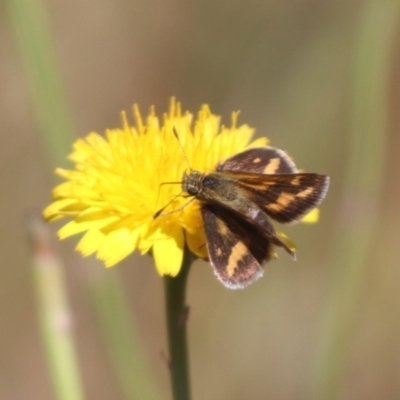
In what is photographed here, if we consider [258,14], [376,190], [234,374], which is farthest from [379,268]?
[376,190]

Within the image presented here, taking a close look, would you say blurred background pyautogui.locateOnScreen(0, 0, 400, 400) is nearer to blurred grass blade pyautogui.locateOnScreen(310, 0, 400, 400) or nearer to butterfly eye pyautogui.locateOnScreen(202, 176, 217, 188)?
blurred grass blade pyautogui.locateOnScreen(310, 0, 400, 400)

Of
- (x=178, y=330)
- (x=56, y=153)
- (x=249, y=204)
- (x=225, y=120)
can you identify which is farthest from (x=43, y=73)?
(x=225, y=120)

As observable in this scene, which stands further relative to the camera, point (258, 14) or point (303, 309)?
point (258, 14)

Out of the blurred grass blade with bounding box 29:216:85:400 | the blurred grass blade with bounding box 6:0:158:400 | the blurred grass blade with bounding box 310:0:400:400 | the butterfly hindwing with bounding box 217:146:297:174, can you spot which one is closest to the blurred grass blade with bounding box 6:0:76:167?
the blurred grass blade with bounding box 6:0:158:400

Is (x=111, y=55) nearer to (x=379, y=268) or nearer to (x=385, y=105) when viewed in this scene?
(x=379, y=268)

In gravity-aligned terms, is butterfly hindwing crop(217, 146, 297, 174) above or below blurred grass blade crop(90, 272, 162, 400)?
above

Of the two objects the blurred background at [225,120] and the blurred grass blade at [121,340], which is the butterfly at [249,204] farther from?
the blurred background at [225,120]

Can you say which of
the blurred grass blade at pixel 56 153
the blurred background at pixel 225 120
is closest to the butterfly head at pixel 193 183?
the blurred grass blade at pixel 56 153
